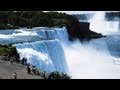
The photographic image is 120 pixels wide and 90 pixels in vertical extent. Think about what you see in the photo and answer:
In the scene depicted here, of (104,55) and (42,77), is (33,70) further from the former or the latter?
(104,55)

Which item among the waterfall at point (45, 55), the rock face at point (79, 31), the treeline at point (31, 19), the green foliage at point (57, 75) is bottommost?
the green foliage at point (57, 75)

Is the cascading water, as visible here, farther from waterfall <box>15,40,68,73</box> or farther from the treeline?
the treeline

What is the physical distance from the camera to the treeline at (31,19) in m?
11.3

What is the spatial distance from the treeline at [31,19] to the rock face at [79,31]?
0.17 meters

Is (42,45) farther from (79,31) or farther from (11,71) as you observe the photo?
(11,71)

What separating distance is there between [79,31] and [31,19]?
3.48 ft

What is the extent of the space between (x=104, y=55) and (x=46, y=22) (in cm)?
139

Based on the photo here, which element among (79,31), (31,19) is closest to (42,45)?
(31,19)

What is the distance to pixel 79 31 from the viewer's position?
39.0 ft

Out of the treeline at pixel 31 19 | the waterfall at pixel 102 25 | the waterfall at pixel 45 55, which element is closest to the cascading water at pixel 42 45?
the waterfall at pixel 45 55

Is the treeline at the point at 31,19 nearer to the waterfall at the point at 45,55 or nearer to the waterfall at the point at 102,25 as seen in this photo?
the waterfall at the point at 45,55
